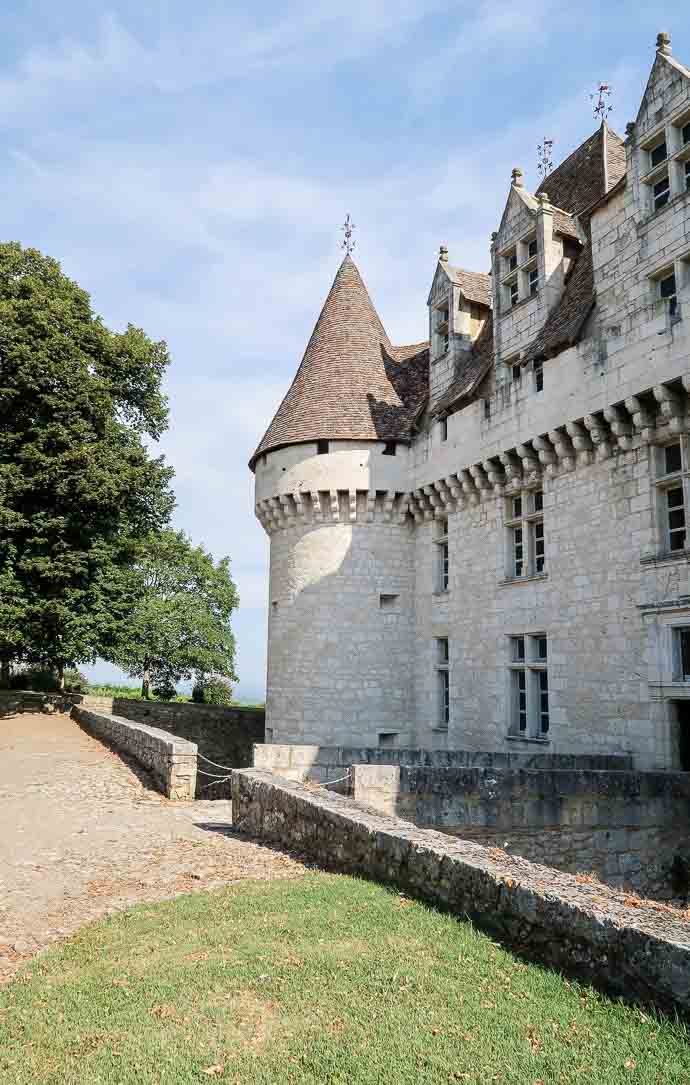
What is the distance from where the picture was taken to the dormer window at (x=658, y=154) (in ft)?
43.0

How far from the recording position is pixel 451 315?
1977 centimetres

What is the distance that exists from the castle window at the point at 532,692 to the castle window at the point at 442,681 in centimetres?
255

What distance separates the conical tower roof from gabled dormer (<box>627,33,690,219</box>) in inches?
332

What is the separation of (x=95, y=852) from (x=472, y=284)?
16641 mm

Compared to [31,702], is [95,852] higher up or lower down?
lower down

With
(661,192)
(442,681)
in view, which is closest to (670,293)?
(661,192)

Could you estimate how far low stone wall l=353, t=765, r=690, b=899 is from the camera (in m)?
10.2

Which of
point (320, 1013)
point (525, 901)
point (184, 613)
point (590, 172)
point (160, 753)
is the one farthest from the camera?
point (184, 613)

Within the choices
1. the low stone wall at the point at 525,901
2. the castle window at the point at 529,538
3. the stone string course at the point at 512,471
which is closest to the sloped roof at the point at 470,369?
the stone string course at the point at 512,471

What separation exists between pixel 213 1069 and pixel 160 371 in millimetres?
23667

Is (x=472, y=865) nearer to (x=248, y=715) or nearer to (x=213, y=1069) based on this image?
(x=213, y=1069)

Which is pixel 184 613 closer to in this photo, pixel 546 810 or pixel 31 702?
pixel 31 702

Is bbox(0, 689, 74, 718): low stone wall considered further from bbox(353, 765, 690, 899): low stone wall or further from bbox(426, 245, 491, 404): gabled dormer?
bbox(353, 765, 690, 899): low stone wall

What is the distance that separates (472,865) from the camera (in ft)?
18.3
